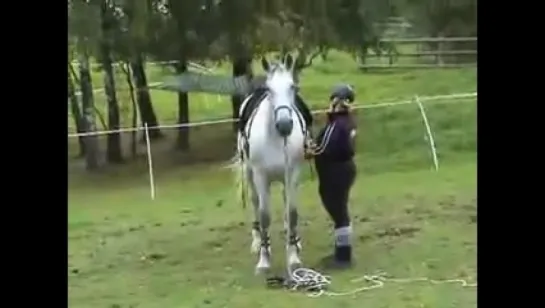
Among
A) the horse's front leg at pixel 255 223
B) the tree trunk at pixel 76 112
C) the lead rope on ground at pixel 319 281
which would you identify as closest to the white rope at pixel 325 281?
the lead rope on ground at pixel 319 281

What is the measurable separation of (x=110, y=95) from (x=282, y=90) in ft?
1.25

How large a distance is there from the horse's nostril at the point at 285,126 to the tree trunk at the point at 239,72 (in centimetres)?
10


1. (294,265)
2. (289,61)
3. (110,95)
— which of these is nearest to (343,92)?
(289,61)

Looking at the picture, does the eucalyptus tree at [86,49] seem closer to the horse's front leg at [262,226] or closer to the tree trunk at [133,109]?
the tree trunk at [133,109]

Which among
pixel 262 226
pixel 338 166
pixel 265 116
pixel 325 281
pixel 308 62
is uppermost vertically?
pixel 308 62

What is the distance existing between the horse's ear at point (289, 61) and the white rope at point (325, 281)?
0.45m

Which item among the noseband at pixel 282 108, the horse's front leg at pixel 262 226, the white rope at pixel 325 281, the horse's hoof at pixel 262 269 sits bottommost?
the white rope at pixel 325 281

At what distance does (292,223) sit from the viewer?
2.07 metres

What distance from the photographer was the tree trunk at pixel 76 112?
203 centimetres

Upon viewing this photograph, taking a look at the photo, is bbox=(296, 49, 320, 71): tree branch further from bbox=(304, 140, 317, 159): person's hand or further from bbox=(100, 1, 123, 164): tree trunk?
bbox=(100, 1, 123, 164): tree trunk

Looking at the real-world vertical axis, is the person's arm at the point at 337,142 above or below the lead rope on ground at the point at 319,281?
above

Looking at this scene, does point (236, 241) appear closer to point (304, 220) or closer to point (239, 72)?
point (304, 220)

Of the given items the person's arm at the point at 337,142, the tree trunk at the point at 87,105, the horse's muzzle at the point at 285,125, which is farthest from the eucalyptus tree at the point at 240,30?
the tree trunk at the point at 87,105
